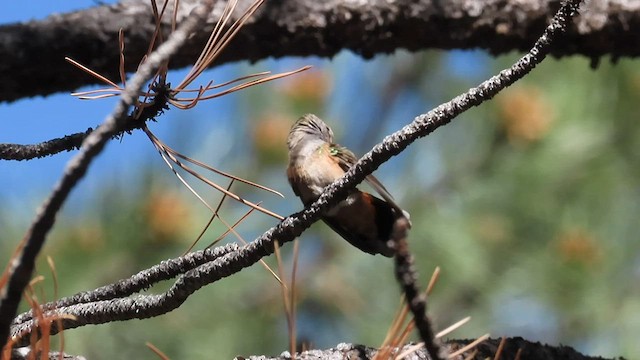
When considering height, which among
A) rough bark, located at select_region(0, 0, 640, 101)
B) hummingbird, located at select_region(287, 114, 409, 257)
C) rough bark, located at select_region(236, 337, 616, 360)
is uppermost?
rough bark, located at select_region(0, 0, 640, 101)

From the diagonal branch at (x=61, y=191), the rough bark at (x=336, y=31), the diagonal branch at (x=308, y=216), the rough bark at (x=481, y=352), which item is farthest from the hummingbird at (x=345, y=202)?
the diagonal branch at (x=61, y=191)

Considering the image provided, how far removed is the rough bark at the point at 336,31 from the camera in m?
1.79

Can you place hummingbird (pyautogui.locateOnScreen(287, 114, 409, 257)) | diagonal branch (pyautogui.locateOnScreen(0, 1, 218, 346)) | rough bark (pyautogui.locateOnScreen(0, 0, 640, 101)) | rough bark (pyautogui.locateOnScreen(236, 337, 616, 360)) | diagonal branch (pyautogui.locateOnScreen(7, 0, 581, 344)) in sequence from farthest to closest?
hummingbird (pyautogui.locateOnScreen(287, 114, 409, 257)), rough bark (pyautogui.locateOnScreen(0, 0, 640, 101)), rough bark (pyautogui.locateOnScreen(236, 337, 616, 360)), diagonal branch (pyautogui.locateOnScreen(7, 0, 581, 344)), diagonal branch (pyautogui.locateOnScreen(0, 1, 218, 346))

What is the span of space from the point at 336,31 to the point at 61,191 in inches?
51.1

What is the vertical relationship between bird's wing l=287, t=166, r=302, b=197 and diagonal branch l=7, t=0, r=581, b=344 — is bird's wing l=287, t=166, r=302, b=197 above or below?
above

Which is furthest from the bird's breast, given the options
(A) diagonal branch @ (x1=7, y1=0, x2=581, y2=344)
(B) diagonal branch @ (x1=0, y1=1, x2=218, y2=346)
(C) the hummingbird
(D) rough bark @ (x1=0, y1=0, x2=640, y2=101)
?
(B) diagonal branch @ (x1=0, y1=1, x2=218, y2=346)

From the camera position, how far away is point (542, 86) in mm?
3553

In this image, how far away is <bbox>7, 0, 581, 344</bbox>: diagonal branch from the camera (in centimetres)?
108

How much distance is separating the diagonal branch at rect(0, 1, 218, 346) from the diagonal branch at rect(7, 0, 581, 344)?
0.40m

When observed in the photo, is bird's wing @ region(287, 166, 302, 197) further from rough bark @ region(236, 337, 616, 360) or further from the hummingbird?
rough bark @ region(236, 337, 616, 360)

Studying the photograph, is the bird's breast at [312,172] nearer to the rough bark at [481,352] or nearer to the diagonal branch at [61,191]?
the rough bark at [481,352]

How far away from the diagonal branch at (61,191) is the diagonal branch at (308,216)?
0.40 m

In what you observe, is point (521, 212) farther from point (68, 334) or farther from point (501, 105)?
point (68, 334)

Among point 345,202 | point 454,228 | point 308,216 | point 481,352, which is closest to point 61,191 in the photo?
point 308,216
